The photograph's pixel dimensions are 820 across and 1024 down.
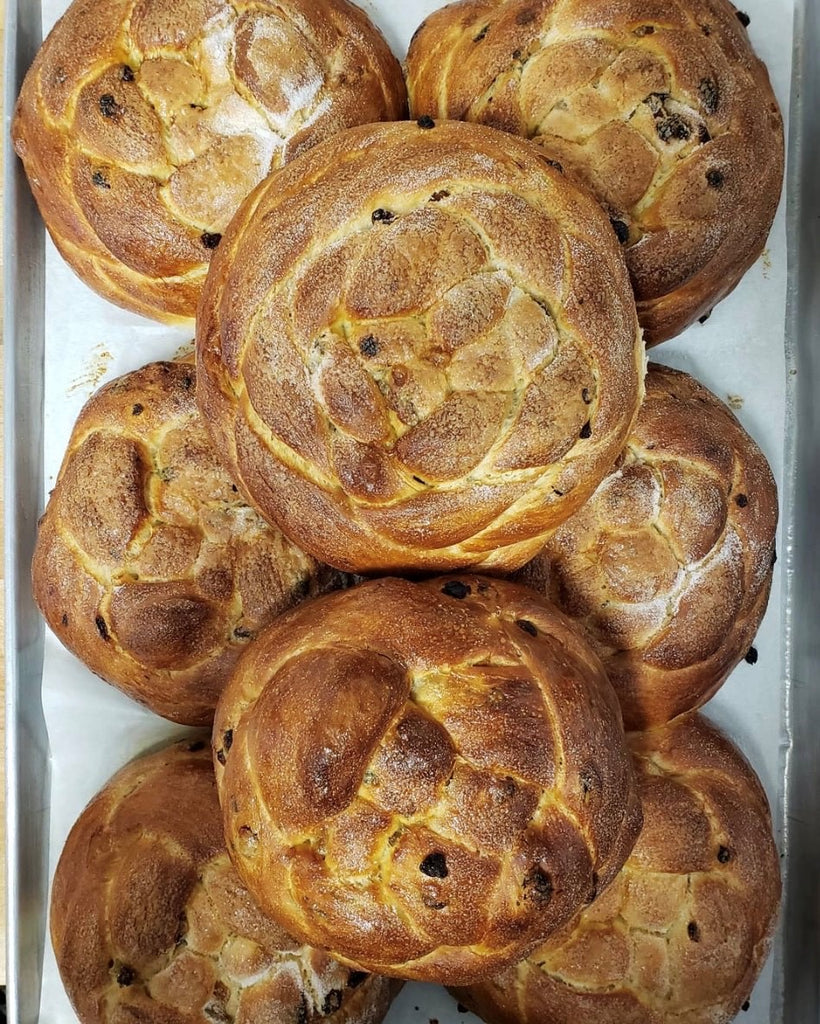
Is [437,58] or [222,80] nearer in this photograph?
[222,80]

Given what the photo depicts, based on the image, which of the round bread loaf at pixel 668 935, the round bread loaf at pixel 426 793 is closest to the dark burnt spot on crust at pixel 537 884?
the round bread loaf at pixel 426 793

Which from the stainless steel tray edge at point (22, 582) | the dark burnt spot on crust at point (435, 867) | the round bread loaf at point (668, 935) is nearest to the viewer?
the dark burnt spot on crust at point (435, 867)

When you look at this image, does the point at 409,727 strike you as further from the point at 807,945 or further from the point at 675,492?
the point at 807,945

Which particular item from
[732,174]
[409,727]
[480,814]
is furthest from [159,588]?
[732,174]

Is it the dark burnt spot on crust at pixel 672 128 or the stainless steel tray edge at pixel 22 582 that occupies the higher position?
the dark burnt spot on crust at pixel 672 128

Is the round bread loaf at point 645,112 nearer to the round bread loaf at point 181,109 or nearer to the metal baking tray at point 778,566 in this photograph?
the round bread loaf at point 181,109
